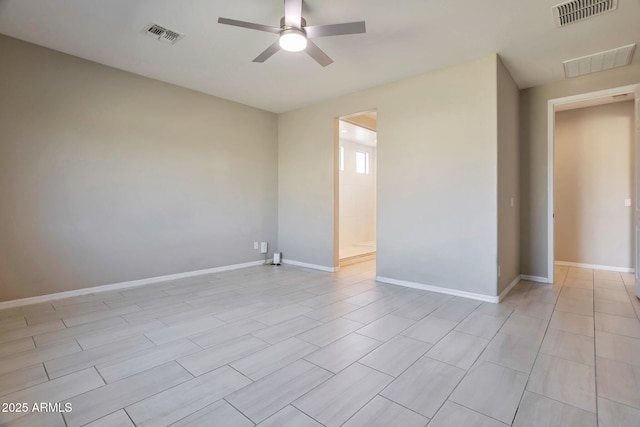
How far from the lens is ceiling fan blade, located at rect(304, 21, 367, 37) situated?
2.36 m

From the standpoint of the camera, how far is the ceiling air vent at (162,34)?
2.92 meters

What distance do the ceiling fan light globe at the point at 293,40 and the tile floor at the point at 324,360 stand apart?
2.42m

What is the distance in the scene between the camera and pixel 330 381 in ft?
6.10

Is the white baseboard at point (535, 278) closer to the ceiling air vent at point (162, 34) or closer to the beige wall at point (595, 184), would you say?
the beige wall at point (595, 184)

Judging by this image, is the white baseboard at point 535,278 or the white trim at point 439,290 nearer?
the white trim at point 439,290

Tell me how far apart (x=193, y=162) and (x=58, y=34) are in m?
1.97

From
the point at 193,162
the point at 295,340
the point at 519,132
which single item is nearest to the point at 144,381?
the point at 295,340

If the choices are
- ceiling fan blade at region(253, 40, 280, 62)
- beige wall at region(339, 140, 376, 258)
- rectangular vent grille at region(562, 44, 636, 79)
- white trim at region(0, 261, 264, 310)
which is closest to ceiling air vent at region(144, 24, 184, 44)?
ceiling fan blade at region(253, 40, 280, 62)

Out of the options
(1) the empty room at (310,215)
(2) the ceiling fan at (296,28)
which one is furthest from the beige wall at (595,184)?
(2) the ceiling fan at (296,28)

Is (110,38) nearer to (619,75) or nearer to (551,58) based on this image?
(551,58)

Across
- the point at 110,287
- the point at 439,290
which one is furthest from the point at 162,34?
the point at 439,290

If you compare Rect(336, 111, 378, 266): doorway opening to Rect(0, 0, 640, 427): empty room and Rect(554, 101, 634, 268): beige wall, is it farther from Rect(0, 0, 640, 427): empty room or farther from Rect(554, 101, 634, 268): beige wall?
Rect(554, 101, 634, 268): beige wall

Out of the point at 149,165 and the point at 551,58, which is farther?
the point at 149,165

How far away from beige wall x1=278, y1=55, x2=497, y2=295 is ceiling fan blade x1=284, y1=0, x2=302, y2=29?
205cm
